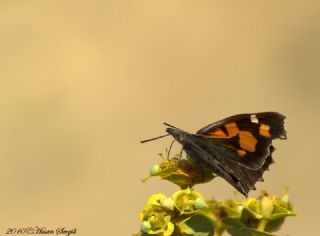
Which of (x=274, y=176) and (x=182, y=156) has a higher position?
(x=182, y=156)

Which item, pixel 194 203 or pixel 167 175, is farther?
pixel 167 175

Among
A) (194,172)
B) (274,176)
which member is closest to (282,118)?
(194,172)

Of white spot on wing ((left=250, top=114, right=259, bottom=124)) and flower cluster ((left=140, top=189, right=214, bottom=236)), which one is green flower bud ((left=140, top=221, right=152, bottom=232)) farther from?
white spot on wing ((left=250, top=114, right=259, bottom=124))

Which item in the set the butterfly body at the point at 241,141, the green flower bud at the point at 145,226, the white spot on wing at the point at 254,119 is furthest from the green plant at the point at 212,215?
the white spot on wing at the point at 254,119

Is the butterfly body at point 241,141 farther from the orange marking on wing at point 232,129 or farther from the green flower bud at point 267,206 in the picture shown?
the green flower bud at point 267,206

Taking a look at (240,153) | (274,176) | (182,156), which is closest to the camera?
(182,156)

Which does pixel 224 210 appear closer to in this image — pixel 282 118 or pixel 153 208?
pixel 153 208

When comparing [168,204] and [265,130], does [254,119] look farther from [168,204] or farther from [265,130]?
[168,204]
